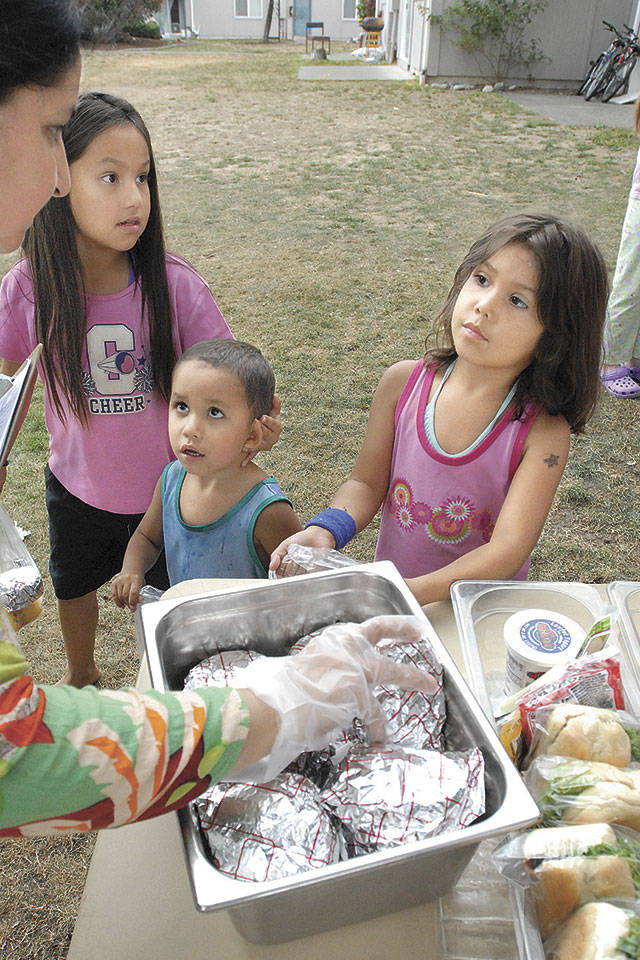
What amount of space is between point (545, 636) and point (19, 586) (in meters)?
0.95

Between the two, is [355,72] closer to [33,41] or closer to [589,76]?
[589,76]

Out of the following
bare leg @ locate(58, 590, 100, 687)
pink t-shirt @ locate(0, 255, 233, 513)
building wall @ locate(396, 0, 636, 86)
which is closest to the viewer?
pink t-shirt @ locate(0, 255, 233, 513)

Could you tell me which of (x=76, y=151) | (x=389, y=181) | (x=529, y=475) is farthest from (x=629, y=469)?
(x=389, y=181)

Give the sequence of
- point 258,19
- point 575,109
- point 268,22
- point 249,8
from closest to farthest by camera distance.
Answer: point 575,109 → point 268,22 → point 258,19 → point 249,8

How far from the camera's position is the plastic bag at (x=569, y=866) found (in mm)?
668

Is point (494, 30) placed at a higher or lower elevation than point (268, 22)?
lower

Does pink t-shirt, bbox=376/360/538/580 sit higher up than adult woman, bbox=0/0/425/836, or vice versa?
adult woman, bbox=0/0/425/836

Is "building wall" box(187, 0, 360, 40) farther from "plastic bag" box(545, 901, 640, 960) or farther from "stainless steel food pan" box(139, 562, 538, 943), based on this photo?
"plastic bag" box(545, 901, 640, 960)

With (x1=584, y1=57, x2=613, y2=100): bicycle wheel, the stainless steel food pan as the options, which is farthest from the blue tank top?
(x1=584, y1=57, x2=613, y2=100): bicycle wheel

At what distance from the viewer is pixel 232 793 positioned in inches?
29.7

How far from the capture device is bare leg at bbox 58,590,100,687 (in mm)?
1999

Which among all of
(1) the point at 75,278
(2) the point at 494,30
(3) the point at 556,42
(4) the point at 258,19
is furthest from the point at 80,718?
(4) the point at 258,19

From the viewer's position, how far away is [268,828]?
2.35 ft

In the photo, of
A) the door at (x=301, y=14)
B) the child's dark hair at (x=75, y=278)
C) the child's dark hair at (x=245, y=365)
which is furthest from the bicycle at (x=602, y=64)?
the door at (x=301, y=14)
